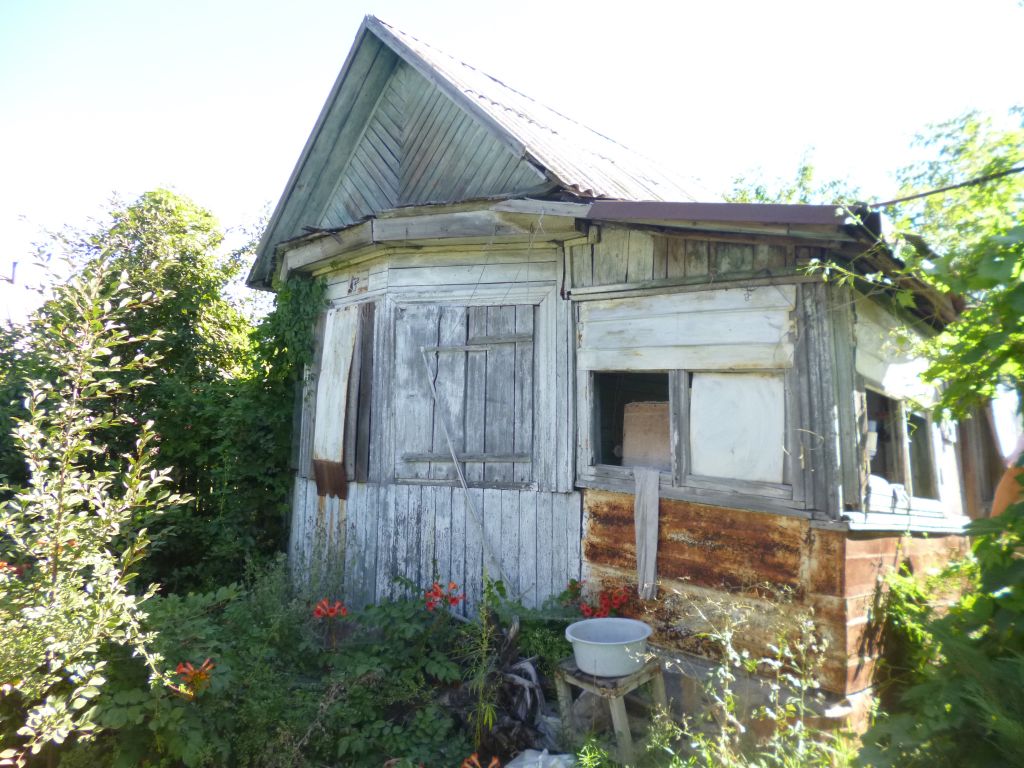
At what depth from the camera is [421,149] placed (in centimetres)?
675

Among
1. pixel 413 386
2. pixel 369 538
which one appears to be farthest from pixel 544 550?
pixel 413 386

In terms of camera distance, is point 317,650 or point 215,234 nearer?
point 317,650

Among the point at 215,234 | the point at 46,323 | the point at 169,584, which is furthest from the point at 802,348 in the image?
the point at 215,234

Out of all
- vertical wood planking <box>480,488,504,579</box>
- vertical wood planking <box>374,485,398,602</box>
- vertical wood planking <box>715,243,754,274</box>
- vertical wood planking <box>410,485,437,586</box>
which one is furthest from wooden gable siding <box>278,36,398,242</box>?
vertical wood planking <box>715,243,754,274</box>

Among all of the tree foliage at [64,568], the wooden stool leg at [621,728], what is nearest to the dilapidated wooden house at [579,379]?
the wooden stool leg at [621,728]

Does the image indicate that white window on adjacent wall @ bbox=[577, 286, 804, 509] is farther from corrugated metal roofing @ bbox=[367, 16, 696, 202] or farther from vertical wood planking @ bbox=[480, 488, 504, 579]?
corrugated metal roofing @ bbox=[367, 16, 696, 202]

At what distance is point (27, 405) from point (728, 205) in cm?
382

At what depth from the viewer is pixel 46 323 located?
339 centimetres

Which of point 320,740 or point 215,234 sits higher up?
point 215,234

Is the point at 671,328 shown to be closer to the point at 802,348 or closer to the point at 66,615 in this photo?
the point at 802,348

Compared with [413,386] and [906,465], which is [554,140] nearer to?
[413,386]

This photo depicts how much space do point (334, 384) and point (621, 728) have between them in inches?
163

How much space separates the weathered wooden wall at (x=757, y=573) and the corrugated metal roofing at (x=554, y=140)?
2.47m

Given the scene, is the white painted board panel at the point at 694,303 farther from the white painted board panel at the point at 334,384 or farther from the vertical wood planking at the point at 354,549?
the vertical wood planking at the point at 354,549
